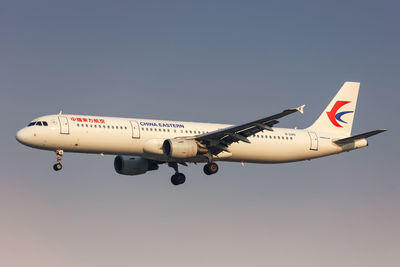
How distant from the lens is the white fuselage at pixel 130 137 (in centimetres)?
5581

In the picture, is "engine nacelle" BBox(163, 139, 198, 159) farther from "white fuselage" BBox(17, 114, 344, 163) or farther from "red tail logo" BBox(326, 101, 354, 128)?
"red tail logo" BBox(326, 101, 354, 128)

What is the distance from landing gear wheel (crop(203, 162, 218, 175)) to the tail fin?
10322mm

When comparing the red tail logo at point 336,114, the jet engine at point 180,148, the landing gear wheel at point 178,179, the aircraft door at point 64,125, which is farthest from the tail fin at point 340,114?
the aircraft door at point 64,125

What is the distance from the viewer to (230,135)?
192 ft

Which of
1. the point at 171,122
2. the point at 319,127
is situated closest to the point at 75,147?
the point at 171,122

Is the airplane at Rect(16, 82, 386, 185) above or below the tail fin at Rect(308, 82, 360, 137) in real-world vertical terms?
below

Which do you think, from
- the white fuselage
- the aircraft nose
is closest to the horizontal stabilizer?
the white fuselage

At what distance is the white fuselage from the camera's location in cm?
5581

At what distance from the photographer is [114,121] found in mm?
57438

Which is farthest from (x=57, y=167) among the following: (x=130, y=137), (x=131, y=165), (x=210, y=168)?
(x=210, y=168)

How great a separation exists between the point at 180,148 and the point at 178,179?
687 centimetres

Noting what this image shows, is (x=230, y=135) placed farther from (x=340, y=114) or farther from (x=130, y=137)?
(x=340, y=114)

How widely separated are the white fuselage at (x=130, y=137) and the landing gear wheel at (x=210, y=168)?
524mm

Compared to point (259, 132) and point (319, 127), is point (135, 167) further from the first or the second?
point (319, 127)
